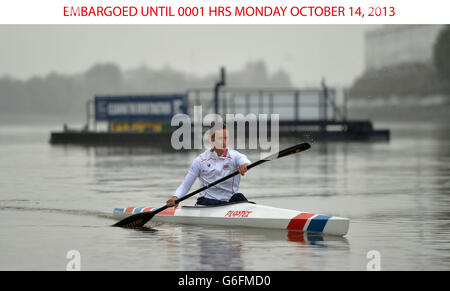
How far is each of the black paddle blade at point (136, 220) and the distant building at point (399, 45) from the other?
133233mm

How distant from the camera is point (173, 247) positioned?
12211 mm

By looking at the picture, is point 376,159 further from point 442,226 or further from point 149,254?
point 149,254

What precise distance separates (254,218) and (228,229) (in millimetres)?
381

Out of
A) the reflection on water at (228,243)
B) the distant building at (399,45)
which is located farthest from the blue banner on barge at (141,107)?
the distant building at (399,45)

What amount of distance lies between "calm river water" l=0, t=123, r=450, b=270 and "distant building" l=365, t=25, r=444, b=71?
120m

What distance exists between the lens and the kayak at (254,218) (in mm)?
13188

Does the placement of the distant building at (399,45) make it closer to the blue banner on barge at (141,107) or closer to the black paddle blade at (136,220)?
the blue banner on barge at (141,107)

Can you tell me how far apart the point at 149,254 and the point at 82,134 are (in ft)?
125

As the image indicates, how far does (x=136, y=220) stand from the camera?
47.8ft

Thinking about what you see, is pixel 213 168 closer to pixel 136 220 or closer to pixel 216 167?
pixel 216 167

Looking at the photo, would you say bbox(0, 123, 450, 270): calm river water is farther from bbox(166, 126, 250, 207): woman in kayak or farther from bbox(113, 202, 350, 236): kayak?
bbox(166, 126, 250, 207): woman in kayak

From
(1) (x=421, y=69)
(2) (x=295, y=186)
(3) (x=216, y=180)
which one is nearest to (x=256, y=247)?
(3) (x=216, y=180)

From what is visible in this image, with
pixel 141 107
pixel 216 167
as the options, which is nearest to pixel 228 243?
pixel 216 167

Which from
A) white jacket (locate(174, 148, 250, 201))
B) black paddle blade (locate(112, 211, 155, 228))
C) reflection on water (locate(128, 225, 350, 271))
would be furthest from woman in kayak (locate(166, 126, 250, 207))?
black paddle blade (locate(112, 211, 155, 228))
